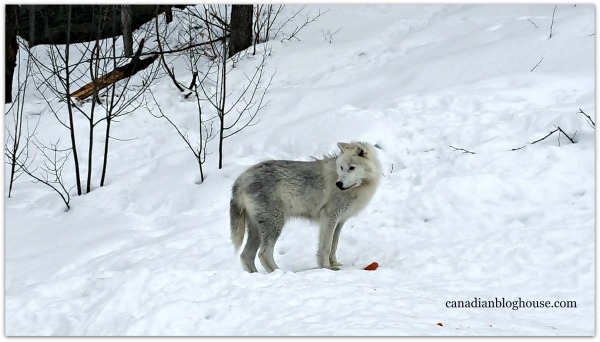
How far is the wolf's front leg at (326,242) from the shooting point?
763cm

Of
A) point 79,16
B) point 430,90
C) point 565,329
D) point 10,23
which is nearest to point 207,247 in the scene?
point 565,329

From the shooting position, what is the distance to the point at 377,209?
9.12 meters

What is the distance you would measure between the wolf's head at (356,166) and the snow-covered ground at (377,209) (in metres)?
0.97

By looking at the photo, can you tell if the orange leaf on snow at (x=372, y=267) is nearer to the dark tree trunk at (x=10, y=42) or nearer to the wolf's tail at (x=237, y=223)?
the wolf's tail at (x=237, y=223)

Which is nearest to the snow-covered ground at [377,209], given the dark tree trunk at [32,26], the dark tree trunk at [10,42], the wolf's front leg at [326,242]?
the wolf's front leg at [326,242]

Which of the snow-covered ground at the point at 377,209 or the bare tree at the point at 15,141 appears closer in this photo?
the snow-covered ground at the point at 377,209

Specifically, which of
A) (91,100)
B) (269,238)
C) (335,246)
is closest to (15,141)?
(91,100)

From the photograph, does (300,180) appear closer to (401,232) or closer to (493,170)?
(401,232)

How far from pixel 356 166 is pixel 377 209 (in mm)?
1757

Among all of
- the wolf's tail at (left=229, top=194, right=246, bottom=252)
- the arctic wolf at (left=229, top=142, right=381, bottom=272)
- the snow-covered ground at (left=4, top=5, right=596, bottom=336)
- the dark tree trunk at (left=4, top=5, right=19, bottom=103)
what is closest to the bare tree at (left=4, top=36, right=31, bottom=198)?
the snow-covered ground at (left=4, top=5, right=596, bottom=336)

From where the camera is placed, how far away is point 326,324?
5336 millimetres

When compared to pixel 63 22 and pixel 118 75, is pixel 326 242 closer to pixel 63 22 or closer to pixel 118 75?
pixel 118 75

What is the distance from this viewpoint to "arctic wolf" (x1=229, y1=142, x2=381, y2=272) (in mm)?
7508

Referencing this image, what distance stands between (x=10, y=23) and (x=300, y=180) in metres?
9.61
